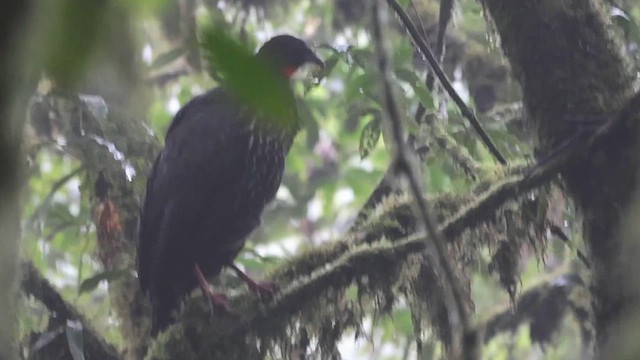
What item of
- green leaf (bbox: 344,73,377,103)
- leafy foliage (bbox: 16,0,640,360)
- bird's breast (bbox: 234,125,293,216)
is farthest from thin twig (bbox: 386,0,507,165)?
bird's breast (bbox: 234,125,293,216)

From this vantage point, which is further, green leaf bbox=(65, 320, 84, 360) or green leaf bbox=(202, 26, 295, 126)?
green leaf bbox=(65, 320, 84, 360)

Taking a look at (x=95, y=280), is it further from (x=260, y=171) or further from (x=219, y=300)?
(x=260, y=171)

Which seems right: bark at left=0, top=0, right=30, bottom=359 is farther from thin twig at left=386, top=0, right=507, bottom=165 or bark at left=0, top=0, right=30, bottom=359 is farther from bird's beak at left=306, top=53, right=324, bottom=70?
bird's beak at left=306, top=53, right=324, bottom=70

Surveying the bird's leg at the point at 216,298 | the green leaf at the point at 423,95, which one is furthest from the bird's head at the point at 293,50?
the bird's leg at the point at 216,298

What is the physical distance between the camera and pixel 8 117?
41 cm

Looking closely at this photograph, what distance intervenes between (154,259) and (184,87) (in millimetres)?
2080

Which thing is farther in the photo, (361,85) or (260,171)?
(260,171)

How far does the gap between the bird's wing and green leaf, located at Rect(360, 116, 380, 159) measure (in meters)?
0.47

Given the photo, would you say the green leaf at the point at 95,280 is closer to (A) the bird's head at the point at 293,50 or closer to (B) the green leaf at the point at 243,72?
(A) the bird's head at the point at 293,50

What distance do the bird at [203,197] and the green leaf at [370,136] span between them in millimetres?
239

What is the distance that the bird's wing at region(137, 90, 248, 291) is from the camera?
10.7 ft

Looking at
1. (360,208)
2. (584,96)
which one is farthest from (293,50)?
(584,96)

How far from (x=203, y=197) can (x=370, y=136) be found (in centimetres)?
65

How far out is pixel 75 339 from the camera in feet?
8.80
